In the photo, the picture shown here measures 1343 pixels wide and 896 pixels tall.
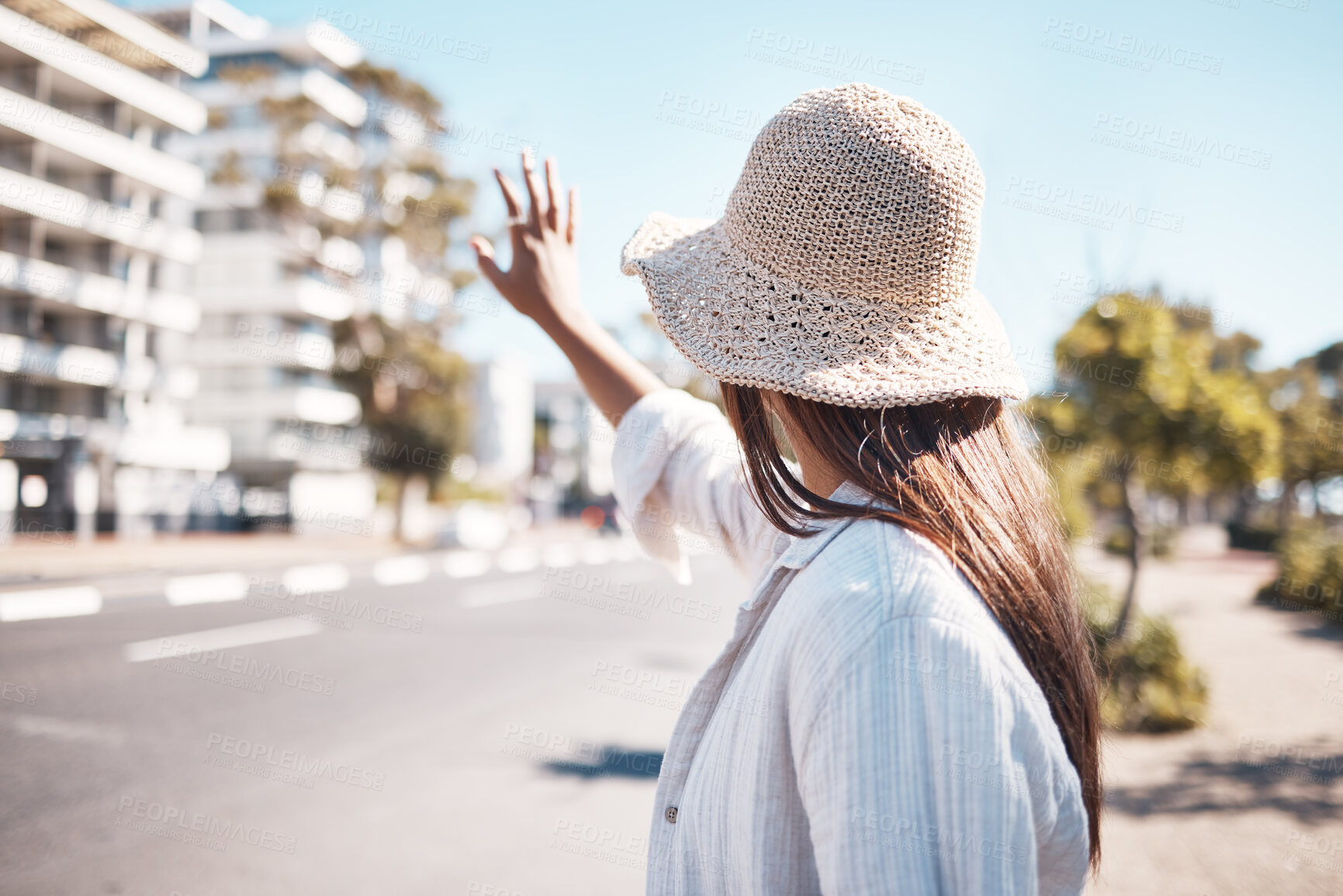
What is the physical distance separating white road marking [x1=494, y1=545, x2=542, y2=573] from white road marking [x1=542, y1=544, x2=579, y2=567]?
0.24m

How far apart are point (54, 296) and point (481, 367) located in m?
18.9

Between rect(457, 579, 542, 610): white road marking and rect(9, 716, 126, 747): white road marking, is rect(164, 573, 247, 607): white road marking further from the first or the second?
rect(9, 716, 126, 747): white road marking

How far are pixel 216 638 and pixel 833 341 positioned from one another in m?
8.58

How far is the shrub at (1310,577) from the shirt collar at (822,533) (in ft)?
40.6

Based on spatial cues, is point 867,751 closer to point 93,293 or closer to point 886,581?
point 886,581

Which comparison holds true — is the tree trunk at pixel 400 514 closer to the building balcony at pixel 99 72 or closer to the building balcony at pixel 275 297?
the building balcony at pixel 275 297

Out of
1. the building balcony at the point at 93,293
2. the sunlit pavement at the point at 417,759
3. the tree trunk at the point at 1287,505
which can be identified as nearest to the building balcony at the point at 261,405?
the building balcony at the point at 93,293

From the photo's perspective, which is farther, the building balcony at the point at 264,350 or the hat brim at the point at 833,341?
the building balcony at the point at 264,350

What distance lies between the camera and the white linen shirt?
0.74 m

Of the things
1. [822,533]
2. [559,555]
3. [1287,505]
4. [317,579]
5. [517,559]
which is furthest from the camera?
[1287,505]

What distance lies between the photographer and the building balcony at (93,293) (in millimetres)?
21953

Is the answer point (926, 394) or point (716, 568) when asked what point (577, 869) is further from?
point (716, 568)

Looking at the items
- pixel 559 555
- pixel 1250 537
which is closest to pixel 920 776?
pixel 559 555

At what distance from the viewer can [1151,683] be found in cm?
566
